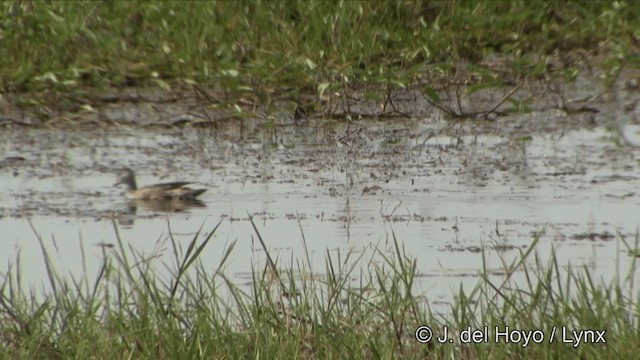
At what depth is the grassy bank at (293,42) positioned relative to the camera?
1019 cm

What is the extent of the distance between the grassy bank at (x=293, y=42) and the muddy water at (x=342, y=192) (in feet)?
2.15

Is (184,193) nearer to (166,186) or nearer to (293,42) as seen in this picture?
(166,186)

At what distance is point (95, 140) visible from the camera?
941cm

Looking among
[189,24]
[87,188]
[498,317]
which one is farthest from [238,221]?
[189,24]

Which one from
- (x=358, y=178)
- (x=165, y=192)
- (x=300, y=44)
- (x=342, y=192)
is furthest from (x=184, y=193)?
(x=300, y=44)

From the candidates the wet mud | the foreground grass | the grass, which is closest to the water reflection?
the wet mud

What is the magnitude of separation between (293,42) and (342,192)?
2.55 metres

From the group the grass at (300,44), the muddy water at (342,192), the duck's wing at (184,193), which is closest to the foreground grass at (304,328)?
the muddy water at (342,192)

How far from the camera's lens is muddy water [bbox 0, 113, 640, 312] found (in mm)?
6863

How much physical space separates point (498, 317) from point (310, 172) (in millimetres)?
3656

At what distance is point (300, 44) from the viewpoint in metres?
10.5

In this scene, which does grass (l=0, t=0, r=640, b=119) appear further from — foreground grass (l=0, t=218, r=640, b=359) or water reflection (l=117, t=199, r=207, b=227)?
foreground grass (l=0, t=218, r=640, b=359)

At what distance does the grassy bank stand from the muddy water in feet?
2.15

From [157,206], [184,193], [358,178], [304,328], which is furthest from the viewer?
[358,178]
